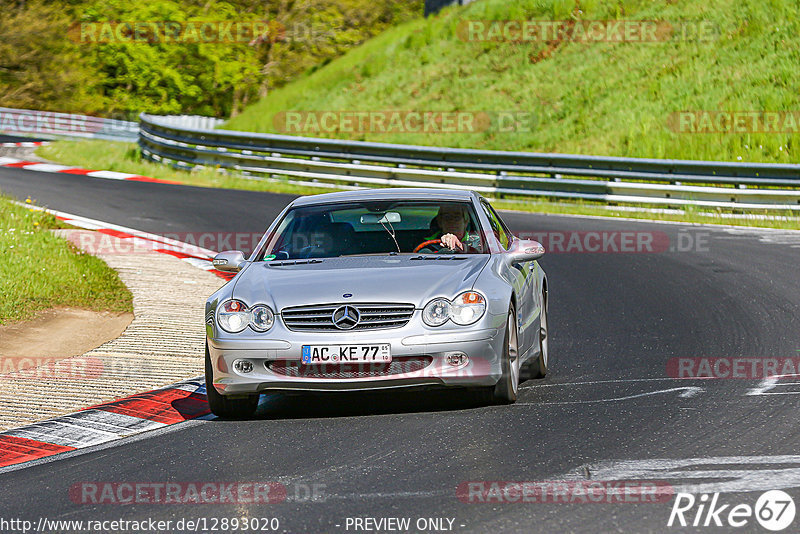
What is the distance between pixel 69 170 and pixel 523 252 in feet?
71.1

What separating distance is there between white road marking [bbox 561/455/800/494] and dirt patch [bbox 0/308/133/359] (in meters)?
5.86

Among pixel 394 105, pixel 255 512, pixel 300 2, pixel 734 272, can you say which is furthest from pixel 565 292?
pixel 300 2

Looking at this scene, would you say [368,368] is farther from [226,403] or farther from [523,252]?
[523,252]

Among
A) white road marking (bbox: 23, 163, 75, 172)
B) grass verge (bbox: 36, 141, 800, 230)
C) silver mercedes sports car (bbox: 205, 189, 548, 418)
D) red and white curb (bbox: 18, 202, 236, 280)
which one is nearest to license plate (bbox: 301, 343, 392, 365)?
silver mercedes sports car (bbox: 205, 189, 548, 418)

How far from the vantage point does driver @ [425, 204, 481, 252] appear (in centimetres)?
848

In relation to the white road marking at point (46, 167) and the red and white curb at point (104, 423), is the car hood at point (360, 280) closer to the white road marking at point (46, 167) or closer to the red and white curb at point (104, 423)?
the red and white curb at point (104, 423)

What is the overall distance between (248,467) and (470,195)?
348 cm

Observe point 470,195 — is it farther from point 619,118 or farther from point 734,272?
point 619,118

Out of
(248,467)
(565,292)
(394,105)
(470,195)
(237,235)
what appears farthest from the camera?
(394,105)

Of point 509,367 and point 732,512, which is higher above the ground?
point 732,512

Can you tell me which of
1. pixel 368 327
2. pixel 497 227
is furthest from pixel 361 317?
pixel 497 227

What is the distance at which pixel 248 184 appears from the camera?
2638 cm

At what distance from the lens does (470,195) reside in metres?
9.05

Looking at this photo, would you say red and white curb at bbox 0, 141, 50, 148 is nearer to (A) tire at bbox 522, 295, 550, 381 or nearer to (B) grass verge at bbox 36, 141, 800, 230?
(B) grass verge at bbox 36, 141, 800, 230
